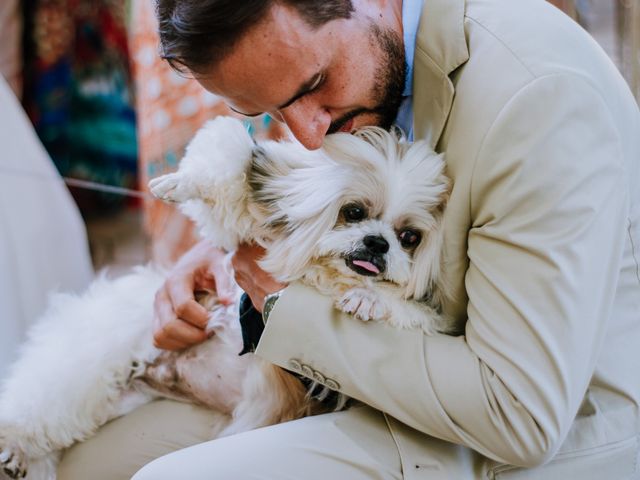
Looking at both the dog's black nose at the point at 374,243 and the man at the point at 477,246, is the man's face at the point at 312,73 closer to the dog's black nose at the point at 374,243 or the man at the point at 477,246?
the man at the point at 477,246

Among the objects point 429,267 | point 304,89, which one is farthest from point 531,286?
point 304,89

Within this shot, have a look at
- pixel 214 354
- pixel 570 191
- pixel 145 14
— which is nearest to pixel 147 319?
pixel 214 354

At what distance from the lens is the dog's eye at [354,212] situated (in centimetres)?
134

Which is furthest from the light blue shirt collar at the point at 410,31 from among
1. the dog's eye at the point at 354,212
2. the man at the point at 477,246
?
the dog's eye at the point at 354,212

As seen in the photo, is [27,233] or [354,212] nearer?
[354,212]

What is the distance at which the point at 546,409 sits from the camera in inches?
43.0

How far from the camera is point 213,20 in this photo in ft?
3.73

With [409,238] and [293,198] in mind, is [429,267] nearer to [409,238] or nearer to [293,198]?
[409,238]

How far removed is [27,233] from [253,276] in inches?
42.1

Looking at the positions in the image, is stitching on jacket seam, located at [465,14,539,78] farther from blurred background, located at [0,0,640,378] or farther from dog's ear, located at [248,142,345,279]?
blurred background, located at [0,0,640,378]

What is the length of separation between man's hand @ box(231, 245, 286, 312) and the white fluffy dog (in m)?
0.02

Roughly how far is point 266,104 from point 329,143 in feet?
0.47

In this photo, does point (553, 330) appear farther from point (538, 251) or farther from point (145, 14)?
point (145, 14)

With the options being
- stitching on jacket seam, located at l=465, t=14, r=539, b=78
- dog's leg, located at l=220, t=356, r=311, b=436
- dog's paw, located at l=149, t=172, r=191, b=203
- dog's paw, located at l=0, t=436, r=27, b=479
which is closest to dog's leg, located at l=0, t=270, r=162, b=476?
dog's paw, located at l=0, t=436, r=27, b=479
